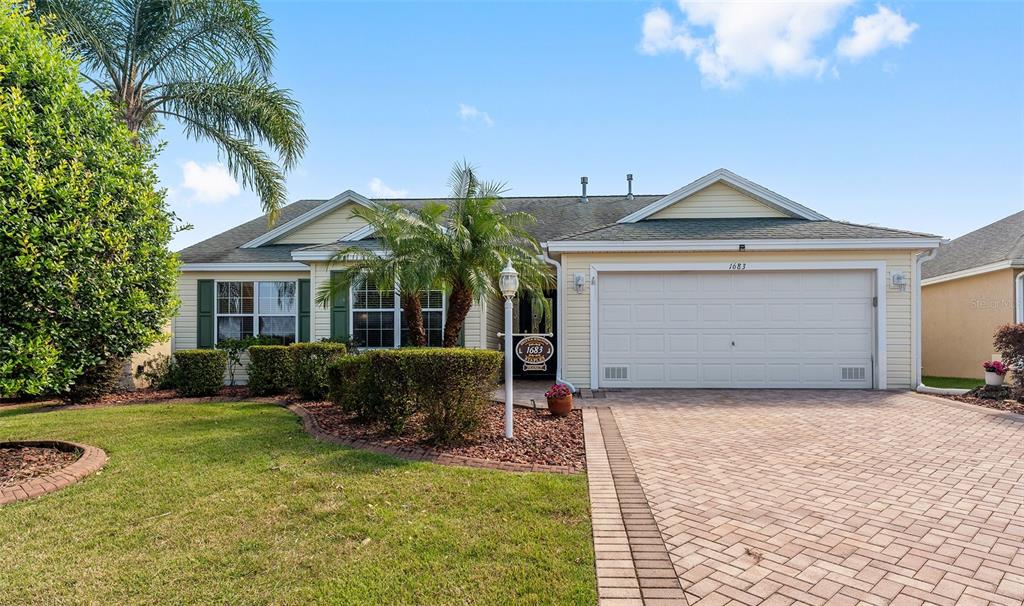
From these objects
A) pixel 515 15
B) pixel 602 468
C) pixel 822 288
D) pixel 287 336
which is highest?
pixel 515 15

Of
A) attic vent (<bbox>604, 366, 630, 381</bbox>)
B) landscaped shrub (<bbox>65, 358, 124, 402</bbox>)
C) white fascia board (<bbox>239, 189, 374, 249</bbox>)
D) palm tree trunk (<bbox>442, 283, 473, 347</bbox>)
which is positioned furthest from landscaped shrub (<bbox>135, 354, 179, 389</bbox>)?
attic vent (<bbox>604, 366, 630, 381</bbox>)

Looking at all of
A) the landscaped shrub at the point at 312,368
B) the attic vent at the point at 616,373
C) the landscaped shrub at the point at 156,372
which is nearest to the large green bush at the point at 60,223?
the landscaped shrub at the point at 312,368

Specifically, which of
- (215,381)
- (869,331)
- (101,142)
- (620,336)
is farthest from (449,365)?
(869,331)

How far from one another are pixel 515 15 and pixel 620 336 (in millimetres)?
6869

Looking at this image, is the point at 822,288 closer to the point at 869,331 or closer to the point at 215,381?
the point at 869,331

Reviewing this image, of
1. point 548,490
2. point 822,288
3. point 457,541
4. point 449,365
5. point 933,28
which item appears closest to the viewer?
point 457,541

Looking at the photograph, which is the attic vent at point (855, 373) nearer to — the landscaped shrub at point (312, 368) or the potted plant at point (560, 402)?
the potted plant at point (560, 402)

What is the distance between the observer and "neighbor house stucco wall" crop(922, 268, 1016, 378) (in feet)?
41.2

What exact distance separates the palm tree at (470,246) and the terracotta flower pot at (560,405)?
2.26m

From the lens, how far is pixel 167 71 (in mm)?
11031

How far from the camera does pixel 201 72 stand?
11234mm

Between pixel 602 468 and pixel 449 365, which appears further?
pixel 449 365

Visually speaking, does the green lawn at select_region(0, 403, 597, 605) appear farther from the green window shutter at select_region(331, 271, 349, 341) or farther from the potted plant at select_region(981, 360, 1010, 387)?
the potted plant at select_region(981, 360, 1010, 387)

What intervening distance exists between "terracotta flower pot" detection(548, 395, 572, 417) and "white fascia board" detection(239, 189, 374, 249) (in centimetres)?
803
